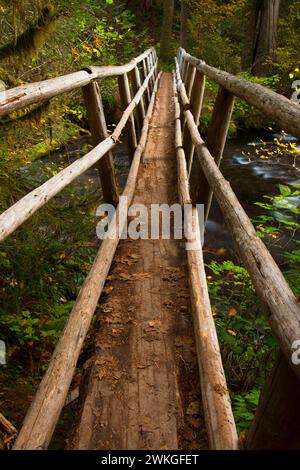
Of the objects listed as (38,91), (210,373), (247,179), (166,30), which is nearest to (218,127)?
(38,91)

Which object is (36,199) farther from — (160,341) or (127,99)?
(127,99)

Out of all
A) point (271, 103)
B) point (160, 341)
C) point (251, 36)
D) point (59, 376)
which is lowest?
point (251, 36)

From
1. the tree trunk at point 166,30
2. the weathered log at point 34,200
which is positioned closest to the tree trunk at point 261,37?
the tree trunk at point 166,30

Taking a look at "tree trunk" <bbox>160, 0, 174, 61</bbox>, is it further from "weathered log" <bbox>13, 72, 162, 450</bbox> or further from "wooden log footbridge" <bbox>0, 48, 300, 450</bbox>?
"weathered log" <bbox>13, 72, 162, 450</bbox>

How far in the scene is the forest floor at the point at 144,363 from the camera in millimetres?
1692

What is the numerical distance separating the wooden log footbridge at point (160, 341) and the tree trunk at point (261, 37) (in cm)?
1101

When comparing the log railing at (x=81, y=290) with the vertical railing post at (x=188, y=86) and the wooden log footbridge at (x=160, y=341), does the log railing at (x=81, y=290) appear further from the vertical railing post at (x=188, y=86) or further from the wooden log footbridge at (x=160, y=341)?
the vertical railing post at (x=188, y=86)

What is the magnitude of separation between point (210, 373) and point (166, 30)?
70.0 ft

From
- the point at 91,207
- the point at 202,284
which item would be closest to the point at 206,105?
the point at 91,207

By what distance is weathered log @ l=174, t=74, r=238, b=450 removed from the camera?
1.50m

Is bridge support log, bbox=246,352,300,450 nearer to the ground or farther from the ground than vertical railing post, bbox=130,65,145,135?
farther from the ground

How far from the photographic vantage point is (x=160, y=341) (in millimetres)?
2227

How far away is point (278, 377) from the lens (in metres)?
1.16

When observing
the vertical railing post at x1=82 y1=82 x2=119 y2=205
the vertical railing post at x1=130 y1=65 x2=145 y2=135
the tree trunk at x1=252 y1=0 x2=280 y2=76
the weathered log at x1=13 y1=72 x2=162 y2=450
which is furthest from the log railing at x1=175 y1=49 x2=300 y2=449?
the tree trunk at x1=252 y1=0 x2=280 y2=76
